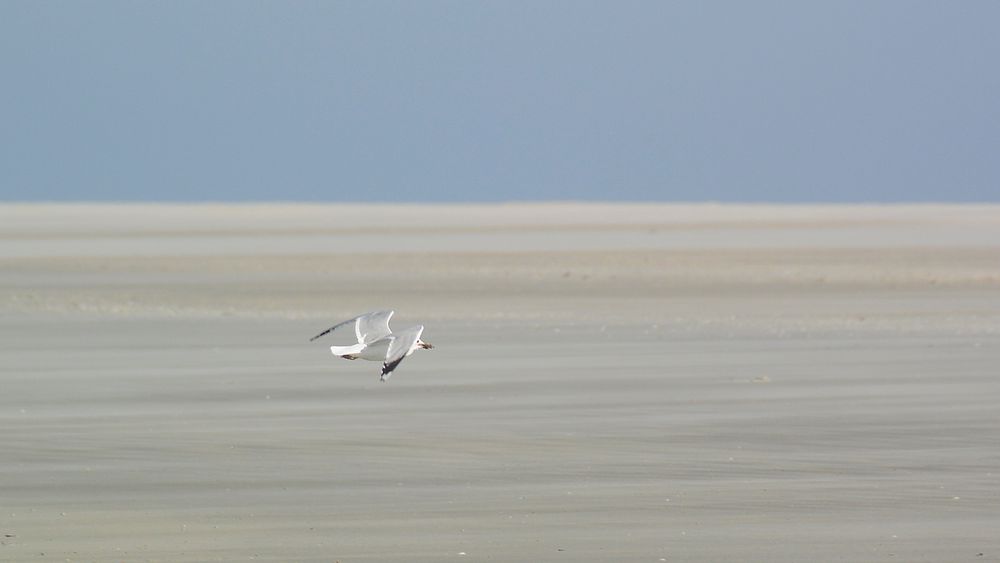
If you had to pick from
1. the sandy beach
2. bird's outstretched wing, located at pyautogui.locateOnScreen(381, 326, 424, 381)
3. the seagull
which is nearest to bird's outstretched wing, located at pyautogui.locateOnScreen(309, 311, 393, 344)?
the seagull

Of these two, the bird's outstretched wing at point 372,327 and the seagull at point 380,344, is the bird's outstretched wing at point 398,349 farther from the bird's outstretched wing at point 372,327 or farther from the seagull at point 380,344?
the bird's outstretched wing at point 372,327

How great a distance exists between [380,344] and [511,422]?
4.24 metres

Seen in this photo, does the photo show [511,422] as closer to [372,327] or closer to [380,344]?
[372,327]

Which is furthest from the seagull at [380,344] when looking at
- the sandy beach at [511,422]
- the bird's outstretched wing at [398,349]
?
the sandy beach at [511,422]

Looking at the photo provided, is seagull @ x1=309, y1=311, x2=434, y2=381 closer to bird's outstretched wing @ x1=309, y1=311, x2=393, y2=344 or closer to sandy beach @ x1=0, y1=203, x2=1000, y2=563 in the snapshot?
bird's outstretched wing @ x1=309, y1=311, x2=393, y2=344

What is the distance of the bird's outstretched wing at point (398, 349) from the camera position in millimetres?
7172

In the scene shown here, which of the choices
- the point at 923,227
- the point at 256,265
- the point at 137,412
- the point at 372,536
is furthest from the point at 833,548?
the point at 923,227

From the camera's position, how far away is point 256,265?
→ 3328 centimetres

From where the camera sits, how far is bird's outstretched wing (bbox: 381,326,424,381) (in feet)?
23.5

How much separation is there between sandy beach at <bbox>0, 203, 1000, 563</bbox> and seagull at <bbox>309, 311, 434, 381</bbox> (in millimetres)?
825

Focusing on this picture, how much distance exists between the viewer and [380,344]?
7.71 meters

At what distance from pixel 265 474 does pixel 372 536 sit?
185cm

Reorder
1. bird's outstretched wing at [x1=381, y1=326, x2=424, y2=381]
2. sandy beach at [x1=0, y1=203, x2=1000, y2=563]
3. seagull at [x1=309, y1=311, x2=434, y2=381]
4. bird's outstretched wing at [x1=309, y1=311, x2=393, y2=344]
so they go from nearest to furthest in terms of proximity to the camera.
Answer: bird's outstretched wing at [x1=381, y1=326, x2=424, y2=381]
seagull at [x1=309, y1=311, x2=434, y2=381]
bird's outstretched wing at [x1=309, y1=311, x2=393, y2=344]
sandy beach at [x1=0, y1=203, x2=1000, y2=563]

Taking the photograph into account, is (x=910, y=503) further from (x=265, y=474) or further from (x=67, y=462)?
(x=67, y=462)
